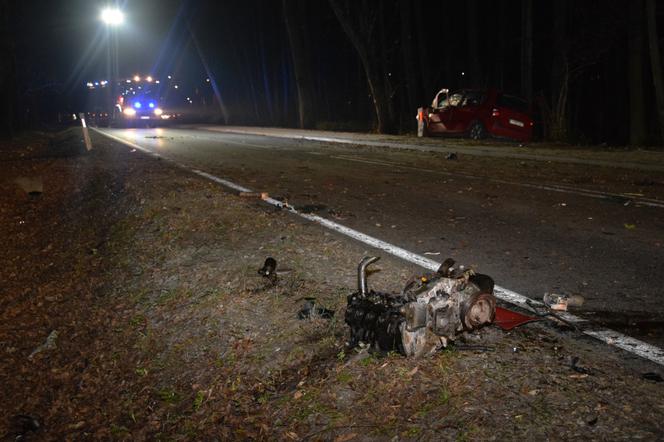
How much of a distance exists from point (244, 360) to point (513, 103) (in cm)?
1569

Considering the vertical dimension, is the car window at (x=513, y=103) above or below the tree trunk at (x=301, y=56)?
below

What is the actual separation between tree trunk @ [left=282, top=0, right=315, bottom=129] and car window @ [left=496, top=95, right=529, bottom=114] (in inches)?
625

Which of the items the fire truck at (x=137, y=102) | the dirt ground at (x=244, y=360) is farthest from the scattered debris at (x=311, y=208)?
the fire truck at (x=137, y=102)

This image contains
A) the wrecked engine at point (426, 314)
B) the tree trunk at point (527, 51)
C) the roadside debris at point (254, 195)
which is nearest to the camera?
the wrecked engine at point (426, 314)

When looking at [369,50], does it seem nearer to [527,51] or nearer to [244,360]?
[527,51]

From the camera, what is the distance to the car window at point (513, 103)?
16.9 metres

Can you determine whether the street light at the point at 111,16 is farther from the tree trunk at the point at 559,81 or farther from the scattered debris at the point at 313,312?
the scattered debris at the point at 313,312

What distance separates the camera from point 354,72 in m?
42.4

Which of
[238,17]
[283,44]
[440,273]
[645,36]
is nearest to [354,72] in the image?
[283,44]

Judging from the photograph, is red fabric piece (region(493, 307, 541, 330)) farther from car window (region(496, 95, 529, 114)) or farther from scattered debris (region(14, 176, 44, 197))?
car window (region(496, 95, 529, 114))

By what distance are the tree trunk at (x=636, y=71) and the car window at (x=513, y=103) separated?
3028mm

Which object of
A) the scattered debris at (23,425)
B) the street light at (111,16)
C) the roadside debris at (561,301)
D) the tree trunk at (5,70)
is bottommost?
the scattered debris at (23,425)

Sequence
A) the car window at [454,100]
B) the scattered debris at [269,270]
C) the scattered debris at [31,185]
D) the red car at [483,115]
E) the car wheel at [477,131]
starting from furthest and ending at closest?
the car window at [454,100], the car wheel at [477,131], the red car at [483,115], the scattered debris at [31,185], the scattered debris at [269,270]

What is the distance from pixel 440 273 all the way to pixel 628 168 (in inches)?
362
